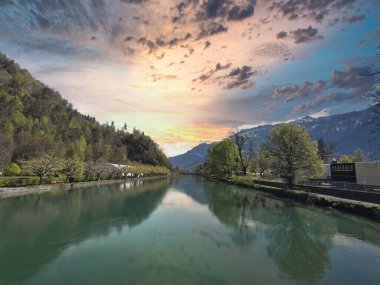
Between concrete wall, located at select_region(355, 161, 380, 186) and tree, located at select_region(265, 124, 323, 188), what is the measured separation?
32.4ft

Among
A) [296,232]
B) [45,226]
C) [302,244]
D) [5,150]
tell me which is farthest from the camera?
[5,150]

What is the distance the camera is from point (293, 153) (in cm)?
4434

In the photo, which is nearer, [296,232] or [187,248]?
[187,248]

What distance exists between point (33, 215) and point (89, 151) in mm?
96911

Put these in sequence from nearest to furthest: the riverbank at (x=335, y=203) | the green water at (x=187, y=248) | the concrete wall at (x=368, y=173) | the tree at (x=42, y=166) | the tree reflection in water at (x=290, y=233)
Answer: the green water at (x=187, y=248) → the tree reflection in water at (x=290, y=233) → the riverbank at (x=335, y=203) → the concrete wall at (x=368, y=173) → the tree at (x=42, y=166)

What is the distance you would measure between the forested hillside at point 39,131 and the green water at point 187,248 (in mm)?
55002

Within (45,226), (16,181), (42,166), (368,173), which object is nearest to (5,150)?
(42,166)

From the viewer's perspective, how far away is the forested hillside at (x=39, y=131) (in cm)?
8031

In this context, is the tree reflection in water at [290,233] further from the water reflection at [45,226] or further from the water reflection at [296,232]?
the water reflection at [45,226]

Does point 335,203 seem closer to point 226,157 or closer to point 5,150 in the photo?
point 226,157

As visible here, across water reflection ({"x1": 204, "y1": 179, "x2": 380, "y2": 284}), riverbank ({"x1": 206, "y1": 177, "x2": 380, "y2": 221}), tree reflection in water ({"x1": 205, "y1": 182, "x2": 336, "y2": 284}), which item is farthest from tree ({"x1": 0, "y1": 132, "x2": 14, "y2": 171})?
riverbank ({"x1": 206, "y1": 177, "x2": 380, "y2": 221})

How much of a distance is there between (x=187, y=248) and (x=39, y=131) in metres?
99.0

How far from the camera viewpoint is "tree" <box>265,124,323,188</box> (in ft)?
142

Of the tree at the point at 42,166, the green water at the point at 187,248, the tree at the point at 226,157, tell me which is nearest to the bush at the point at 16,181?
the tree at the point at 42,166
